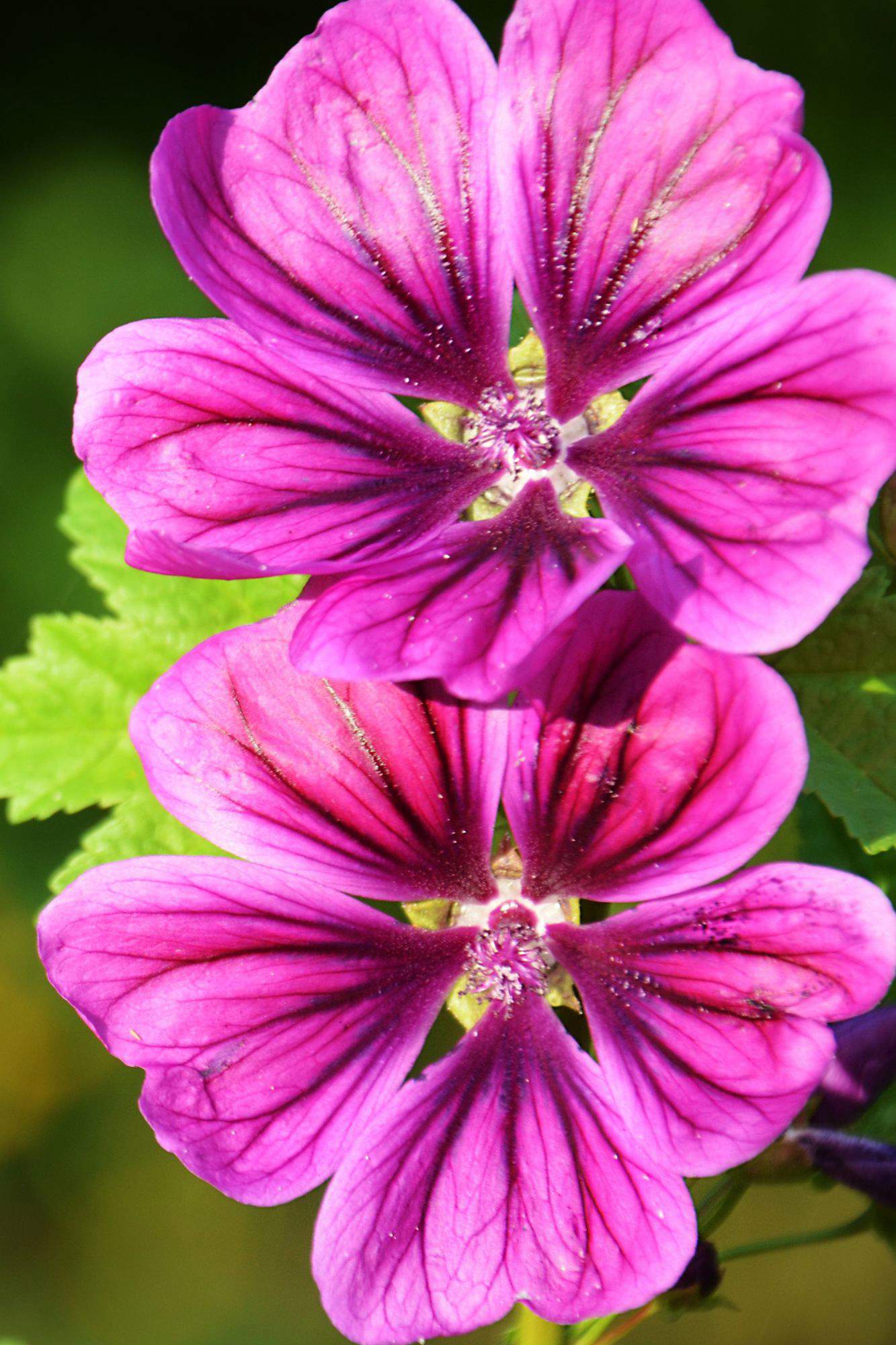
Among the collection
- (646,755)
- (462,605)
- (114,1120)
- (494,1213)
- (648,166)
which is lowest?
(114,1120)

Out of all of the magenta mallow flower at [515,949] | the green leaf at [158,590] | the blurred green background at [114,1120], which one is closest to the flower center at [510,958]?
the magenta mallow flower at [515,949]

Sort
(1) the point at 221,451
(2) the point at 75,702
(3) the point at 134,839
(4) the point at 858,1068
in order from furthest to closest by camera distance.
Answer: (2) the point at 75,702, (3) the point at 134,839, (4) the point at 858,1068, (1) the point at 221,451

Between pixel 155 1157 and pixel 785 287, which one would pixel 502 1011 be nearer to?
pixel 785 287

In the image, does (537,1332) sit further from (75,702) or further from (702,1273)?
(75,702)

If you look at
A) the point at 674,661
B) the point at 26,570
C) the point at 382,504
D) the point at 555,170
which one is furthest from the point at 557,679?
the point at 26,570

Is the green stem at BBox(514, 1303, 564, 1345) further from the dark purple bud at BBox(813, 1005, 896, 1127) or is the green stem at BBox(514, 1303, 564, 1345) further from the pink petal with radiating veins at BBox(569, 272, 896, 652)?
the pink petal with radiating veins at BBox(569, 272, 896, 652)

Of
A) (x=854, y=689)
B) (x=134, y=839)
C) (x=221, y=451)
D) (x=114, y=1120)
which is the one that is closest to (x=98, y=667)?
(x=134, y=839)

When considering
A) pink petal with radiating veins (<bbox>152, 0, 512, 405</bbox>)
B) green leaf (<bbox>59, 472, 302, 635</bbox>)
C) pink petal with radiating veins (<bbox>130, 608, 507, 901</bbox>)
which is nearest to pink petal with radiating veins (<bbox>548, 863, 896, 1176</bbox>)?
pink petal with radiating veins (<bbox>130, 608, 507, 901</bbox>)
